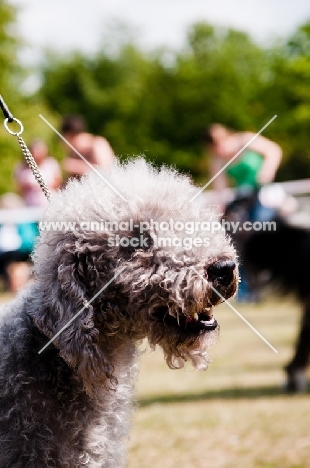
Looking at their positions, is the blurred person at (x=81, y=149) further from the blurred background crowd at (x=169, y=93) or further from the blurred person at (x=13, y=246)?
the blurred background crowd at (x=169, y=93)

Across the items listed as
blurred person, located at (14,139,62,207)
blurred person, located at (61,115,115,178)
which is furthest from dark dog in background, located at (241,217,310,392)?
blurred person, located at (14,139,62,207)

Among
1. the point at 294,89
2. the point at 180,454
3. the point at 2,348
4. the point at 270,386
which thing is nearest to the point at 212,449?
the point at 180,454

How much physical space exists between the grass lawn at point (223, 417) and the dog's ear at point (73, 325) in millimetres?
1374

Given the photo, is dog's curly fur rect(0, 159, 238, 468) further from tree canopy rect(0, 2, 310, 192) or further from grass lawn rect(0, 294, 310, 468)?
tree canopy rect(0, 2, 310, 192)

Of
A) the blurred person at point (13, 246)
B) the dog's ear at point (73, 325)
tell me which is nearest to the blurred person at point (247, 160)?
the blurred person at point (13, 246)

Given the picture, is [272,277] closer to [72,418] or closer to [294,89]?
[72,418]

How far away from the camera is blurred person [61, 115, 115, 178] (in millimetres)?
8047

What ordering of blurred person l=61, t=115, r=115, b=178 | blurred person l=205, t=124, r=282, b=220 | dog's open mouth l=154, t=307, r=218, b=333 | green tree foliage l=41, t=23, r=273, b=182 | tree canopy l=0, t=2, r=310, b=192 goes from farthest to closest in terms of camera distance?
green tree foliage l=41, t=23, r=273, b=182 < tree canopy l=0, t=2, r=310, b=192 < blurred person l=205, t=124, r=282, b=220 < blurred person l=61, t=115, r=115, b=178 < dog's open mouth l=154, t=307, r=218, b=333

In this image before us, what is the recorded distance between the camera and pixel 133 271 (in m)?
2.96

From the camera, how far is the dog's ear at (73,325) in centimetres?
280

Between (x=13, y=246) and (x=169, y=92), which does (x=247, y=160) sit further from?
(x=169, y=92)

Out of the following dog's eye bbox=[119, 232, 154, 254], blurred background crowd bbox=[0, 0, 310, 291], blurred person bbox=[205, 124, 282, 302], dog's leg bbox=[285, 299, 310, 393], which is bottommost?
dog's leg bbox=[285, 299, 310, 393]

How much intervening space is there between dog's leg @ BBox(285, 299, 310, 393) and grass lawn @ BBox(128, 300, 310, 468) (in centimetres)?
16

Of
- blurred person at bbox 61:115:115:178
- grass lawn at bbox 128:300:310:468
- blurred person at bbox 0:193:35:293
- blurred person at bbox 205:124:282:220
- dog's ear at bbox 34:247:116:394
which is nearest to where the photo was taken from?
dog's ear at bbox 34:247:116:394
